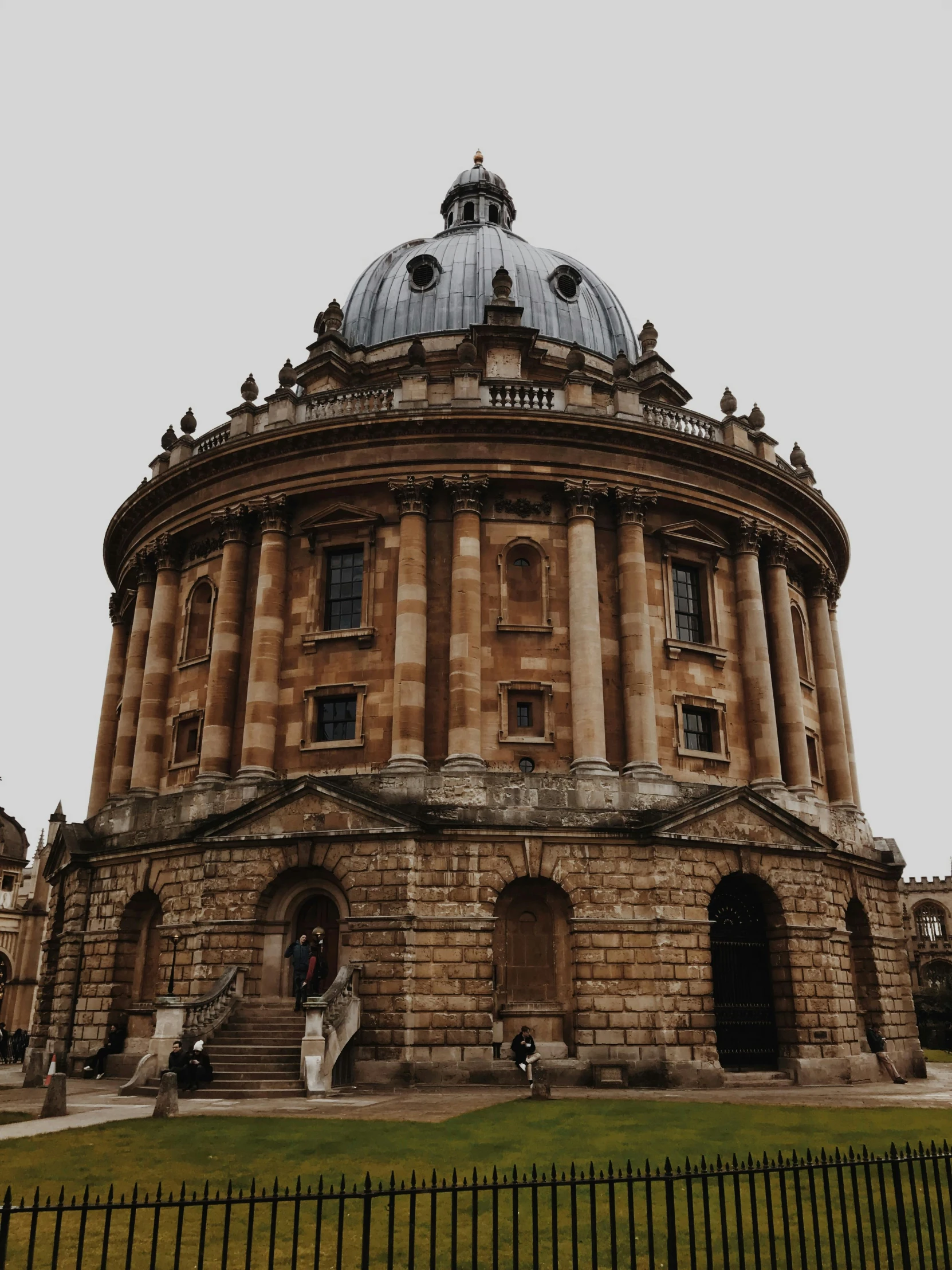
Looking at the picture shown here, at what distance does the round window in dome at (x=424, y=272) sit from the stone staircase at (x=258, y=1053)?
98.0ft

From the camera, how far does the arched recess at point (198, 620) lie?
114 feet

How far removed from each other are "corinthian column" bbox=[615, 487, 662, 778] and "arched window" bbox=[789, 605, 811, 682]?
24.9ft

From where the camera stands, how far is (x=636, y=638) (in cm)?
3042

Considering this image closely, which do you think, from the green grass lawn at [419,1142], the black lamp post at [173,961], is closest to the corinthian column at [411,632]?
the black lamp post at [173,961]

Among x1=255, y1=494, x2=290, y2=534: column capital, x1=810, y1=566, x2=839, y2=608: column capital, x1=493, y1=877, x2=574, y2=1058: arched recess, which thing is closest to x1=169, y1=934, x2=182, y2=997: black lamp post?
x1=493, y1=877, x2=574, y2=1058: arched recess

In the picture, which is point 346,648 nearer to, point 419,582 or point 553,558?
point 419,582

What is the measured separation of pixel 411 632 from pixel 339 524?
4832 millimetres

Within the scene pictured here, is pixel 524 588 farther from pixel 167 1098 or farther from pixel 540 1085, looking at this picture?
pixel 167 1098

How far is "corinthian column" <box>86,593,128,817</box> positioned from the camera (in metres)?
37.2

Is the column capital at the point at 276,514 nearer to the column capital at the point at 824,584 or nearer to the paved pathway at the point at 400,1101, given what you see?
the paved pathway at the point at 400,1101

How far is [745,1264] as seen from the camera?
30.8 feet

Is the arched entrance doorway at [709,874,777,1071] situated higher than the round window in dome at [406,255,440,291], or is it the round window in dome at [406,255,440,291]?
the round window in dome at [406,255,440,291]

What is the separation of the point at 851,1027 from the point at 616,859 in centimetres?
Result: 866

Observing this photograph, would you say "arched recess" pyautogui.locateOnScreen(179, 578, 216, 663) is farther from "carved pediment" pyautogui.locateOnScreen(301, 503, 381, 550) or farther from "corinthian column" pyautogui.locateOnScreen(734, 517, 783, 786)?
"corinthian column" pyautogui.locateOnScreen(734, 517, 783, 786)
